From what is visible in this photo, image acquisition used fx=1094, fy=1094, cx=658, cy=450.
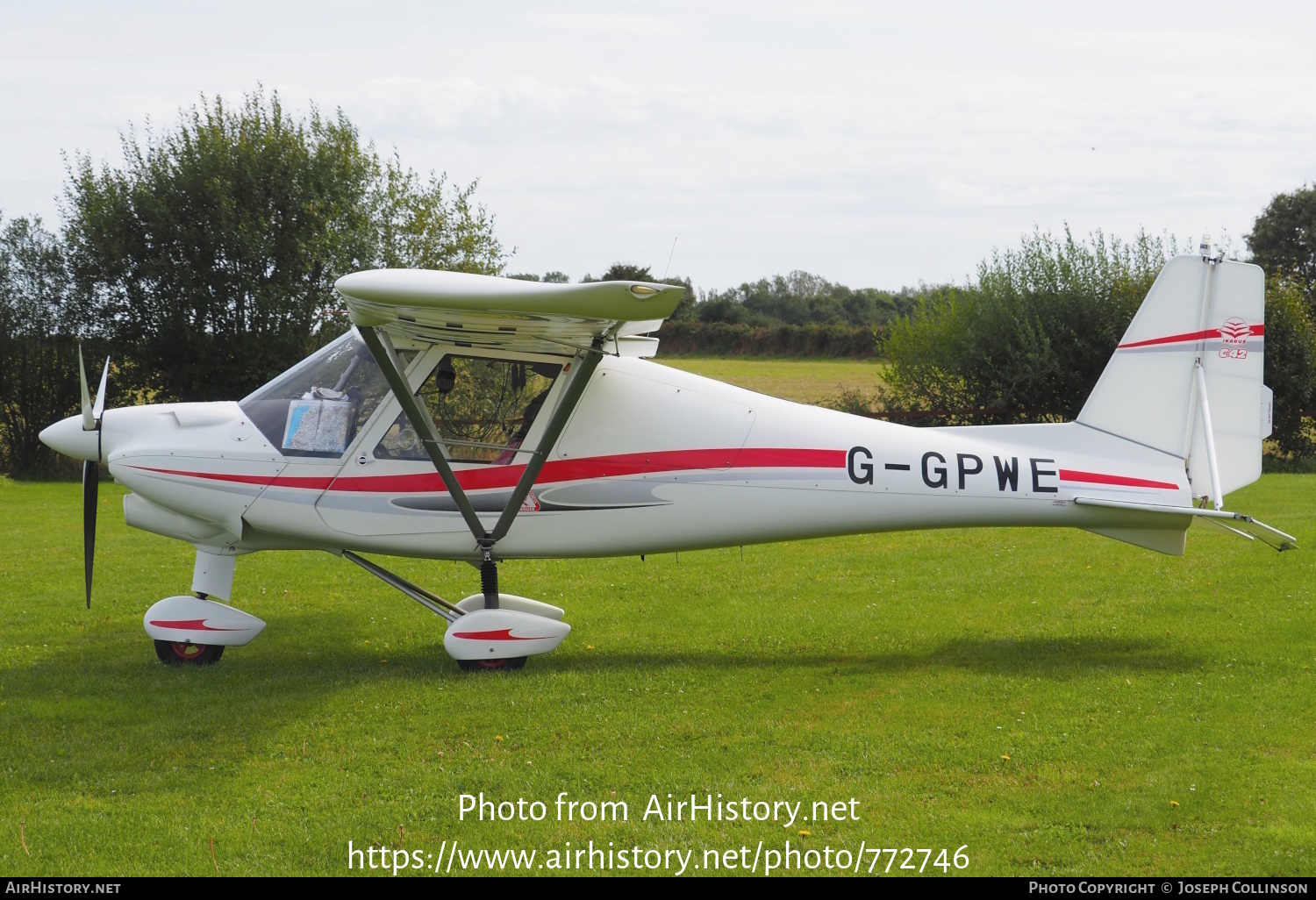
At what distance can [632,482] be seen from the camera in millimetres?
7930

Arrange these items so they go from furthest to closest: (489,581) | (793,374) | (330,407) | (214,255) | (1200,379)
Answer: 1. (793,374)
2. (214,255)
3. (1200,379)
4. (489,581)
5. (330,407)

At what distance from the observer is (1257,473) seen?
825 cm

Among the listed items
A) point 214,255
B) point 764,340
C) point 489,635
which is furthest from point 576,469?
point 764,340

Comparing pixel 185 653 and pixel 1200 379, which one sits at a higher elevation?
pixel 1200 379

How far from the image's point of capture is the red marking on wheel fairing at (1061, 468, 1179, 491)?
317 inches

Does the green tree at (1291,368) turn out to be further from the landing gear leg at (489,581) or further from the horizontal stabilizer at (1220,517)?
the landing gear leg at (489,581)

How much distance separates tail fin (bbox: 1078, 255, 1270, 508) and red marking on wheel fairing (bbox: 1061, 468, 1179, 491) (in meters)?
0.27

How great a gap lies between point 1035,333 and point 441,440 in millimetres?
20838

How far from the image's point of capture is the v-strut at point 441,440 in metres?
7.21

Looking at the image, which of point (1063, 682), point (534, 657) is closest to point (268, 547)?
point (534, 657)

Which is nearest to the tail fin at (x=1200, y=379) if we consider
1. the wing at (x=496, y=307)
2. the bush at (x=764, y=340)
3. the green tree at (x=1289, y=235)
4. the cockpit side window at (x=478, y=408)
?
the wing at (x=496, y=307)

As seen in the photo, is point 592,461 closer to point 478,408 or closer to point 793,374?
point 478,408

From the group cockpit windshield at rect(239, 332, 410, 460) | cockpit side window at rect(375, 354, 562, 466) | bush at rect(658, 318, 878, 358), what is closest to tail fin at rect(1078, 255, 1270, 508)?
cockpit side window at rect(375, 354, 562, 466)

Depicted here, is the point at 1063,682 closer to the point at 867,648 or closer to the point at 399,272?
the point at 867,648
